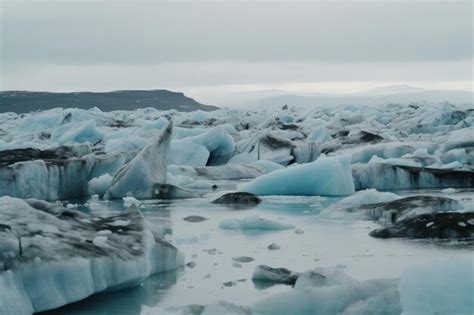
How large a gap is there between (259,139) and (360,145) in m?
1.69

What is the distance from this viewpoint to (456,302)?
2.90m

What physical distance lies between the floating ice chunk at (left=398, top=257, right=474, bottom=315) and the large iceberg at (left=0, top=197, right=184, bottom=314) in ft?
4.58

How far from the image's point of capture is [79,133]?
15.9 meters

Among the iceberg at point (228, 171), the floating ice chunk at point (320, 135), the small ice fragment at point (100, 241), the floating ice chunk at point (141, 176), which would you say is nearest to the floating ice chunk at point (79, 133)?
the floating ice chunk at point (320, 135)

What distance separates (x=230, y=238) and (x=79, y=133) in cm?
1082

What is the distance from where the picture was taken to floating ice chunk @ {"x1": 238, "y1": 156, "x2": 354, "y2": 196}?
27.9 ft

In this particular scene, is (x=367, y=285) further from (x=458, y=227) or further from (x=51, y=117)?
(x=51, y=117)

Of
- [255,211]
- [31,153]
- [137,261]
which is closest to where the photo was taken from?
[137,261]

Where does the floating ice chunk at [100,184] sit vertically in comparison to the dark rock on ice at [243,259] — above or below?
below

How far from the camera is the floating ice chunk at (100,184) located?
8.74 m

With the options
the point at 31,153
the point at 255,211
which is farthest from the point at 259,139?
the point at 255,211

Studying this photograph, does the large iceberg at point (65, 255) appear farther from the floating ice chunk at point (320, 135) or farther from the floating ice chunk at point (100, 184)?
the floating ice chunk at point (320, 135)

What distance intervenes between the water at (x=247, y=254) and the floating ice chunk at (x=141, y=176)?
118cm

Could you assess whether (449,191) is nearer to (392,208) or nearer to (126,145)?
(392,208)
